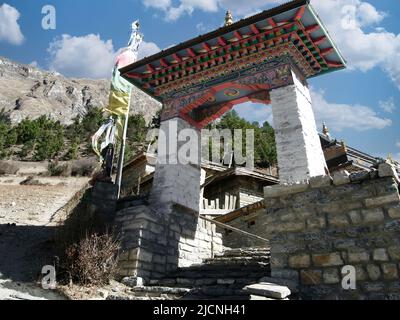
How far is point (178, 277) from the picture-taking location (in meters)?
7.15

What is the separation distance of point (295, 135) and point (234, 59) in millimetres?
2778

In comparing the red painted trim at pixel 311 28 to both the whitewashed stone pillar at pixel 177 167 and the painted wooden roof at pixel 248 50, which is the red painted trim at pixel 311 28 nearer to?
the painted wooden roof at pixel 248 50

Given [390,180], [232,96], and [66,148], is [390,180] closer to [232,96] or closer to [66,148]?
[232,96]

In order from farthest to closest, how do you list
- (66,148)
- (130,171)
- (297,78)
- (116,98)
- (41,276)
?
(66,148), (130,171), (116,98), (297,78), (41,276)

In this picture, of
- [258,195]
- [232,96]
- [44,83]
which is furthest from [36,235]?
[44,83]

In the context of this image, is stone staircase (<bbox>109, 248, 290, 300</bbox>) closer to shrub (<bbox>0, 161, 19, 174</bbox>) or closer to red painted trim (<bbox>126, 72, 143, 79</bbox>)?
red painted trim (<bbox>126, 72, 143, 79</bbox>)

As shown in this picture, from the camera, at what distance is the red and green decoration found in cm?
793

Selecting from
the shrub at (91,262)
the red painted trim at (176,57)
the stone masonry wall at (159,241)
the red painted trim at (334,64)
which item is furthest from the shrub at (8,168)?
the red painted trim at (334,64)

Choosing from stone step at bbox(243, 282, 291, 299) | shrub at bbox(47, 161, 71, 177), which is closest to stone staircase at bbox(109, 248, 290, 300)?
stone step at bbox(243, 282, 291, 299)

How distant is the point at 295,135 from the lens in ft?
24.0

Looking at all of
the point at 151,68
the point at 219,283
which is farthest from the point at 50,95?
the point at 219,283

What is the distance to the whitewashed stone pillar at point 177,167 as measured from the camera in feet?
28.4

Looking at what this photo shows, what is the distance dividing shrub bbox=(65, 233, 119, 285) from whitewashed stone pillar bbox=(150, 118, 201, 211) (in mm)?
2297
